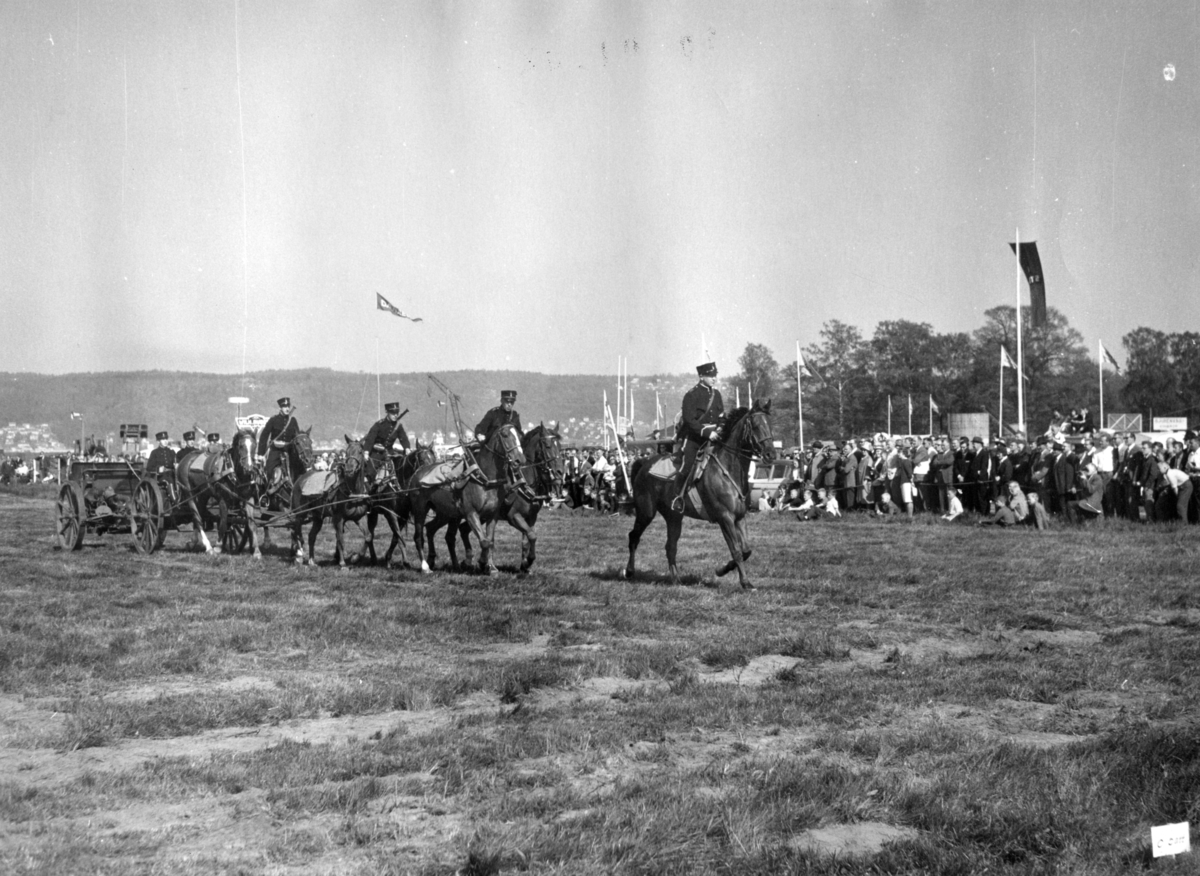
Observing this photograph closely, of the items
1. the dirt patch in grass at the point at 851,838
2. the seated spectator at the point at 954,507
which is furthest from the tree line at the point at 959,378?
the dirt patch in grass at the point at 851,838

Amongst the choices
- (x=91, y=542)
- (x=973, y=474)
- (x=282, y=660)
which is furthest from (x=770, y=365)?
(x=282, y=660)

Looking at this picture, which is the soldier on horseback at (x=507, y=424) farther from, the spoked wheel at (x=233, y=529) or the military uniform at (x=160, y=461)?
the military uniform at (x=160, y=461)

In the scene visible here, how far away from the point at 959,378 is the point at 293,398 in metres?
79.7

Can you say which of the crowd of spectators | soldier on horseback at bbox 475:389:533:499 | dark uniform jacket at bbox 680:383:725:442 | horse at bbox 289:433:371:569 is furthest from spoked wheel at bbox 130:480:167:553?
the crowd of spectators

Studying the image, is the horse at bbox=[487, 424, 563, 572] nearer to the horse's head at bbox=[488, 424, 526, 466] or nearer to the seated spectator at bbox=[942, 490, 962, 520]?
the horse's head at bbox=[488, 424, 526, 466]

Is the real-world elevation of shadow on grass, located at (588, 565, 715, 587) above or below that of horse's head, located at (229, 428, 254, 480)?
below

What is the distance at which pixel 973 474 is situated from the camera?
27953 mm

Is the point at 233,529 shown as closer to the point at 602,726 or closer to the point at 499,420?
the point at 499,420

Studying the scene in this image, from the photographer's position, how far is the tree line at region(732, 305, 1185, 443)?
8094 centimetres

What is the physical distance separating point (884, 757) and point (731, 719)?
1.27 meters

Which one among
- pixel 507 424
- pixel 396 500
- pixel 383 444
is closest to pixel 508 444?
pixel 507 424

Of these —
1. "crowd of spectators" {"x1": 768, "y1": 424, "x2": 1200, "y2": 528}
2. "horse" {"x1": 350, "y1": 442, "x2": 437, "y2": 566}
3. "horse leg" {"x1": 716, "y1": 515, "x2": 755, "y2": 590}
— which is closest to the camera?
"horse leg" {"x1": 716, "y1": 515, "x2": 755, "y2": 590}

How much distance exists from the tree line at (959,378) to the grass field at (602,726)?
6658 cm

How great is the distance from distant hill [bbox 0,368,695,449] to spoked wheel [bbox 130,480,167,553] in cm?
9129
